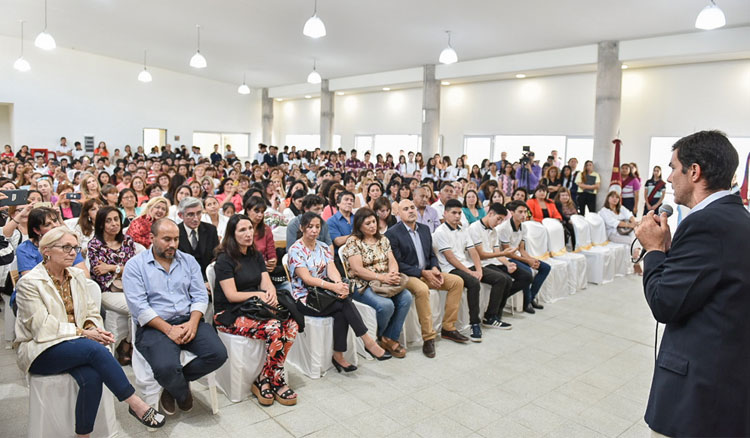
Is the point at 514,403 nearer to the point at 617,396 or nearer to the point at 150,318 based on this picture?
the point at 617,396

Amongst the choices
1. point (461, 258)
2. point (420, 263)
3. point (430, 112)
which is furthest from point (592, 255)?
Answer: point (430, 112)

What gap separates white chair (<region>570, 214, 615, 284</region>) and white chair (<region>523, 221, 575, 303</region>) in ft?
2.72

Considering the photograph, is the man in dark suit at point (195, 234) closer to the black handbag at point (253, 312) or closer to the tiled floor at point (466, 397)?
the black handbag at point (253, 312)

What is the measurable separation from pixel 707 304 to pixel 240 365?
2618 mm

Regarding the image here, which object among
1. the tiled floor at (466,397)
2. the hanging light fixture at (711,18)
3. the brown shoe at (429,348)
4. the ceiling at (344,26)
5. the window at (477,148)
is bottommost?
the tiled floor at (466,397)

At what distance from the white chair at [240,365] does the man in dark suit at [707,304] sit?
2.40m

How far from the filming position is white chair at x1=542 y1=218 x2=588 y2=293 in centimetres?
614

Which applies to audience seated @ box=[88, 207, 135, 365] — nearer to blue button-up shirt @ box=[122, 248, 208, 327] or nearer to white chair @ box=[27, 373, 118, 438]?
blue button-up shirt @ box=[122, 248, 208, 327]

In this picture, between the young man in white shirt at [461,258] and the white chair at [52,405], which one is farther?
the young man in white shirt at [461,258]

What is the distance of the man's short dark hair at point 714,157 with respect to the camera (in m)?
1.56

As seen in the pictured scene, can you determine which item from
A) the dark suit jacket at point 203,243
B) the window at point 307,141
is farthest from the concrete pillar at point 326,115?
the dark suit jacket at point 203,243

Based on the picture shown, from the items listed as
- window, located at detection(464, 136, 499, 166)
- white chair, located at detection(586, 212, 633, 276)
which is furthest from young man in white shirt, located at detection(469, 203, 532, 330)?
window, located at detection(464, 136, 499, 166)

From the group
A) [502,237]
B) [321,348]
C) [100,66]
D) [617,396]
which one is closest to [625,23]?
[502,237]

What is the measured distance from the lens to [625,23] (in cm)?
823
